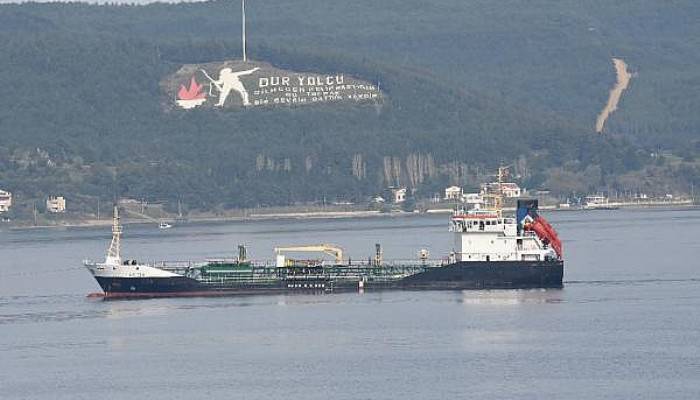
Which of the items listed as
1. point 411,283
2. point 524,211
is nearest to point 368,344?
point 411,283

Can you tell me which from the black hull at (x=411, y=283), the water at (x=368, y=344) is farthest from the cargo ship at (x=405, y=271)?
the water at (x=368, y=344)

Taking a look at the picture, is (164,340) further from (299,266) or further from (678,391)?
(678,391)

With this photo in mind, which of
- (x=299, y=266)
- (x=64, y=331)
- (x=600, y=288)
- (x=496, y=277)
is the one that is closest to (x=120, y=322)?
(x=64, y=331)

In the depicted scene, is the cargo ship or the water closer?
the water

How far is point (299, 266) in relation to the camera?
415 feet

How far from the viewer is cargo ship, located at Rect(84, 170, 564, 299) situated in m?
124

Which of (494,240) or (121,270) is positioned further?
(121,270)

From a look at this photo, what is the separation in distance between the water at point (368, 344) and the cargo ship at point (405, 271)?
1264 mm

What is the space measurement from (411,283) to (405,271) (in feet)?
2.80

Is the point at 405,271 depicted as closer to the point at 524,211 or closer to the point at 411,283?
the point at 411,283

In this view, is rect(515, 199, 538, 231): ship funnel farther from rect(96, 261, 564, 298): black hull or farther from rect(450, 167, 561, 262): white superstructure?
rect(96, 261, 564, 298): black hull

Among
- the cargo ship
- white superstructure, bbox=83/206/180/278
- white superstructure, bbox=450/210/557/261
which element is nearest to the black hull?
the cargo ship

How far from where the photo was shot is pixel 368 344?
102625 millimetres

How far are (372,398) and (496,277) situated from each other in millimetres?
36965
